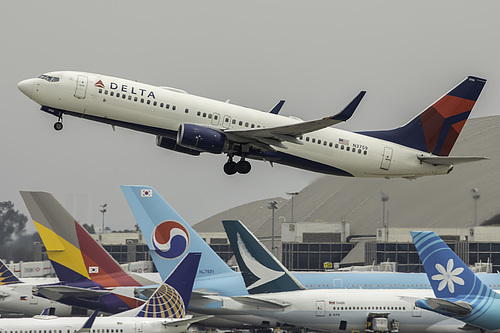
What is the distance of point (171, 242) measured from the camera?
4744 cm

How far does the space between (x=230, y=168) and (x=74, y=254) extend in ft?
29.8

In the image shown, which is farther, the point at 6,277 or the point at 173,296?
the point at 6,277

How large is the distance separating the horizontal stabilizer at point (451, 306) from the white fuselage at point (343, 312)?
277cm

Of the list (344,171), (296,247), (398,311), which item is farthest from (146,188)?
(296,247)

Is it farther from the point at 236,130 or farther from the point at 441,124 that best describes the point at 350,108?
the point at 441,124

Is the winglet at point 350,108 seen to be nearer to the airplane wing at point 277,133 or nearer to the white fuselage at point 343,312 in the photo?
the airplane wing at point 277,133

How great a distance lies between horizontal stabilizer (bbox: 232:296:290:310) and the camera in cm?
4269

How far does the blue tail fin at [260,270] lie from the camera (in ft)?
144

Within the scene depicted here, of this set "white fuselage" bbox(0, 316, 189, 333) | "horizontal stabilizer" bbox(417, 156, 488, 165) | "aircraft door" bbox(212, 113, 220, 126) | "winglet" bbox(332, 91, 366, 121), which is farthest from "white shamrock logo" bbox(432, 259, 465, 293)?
"aircraft door" bbox(212, 113, 220, 126)

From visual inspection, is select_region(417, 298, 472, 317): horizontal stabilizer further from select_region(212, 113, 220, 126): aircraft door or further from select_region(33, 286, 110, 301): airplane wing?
select_region(33, 286, 110, 301): airplane wing

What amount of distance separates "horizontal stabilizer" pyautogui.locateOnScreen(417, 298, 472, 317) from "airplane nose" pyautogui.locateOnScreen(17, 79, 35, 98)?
21930mm

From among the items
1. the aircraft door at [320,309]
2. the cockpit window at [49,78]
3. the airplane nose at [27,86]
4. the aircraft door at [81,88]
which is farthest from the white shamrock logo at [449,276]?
the airplane nose at [27,86]

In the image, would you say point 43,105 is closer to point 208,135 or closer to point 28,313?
point 208,135

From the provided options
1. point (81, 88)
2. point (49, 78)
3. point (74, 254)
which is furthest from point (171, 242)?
point (49, 78)
